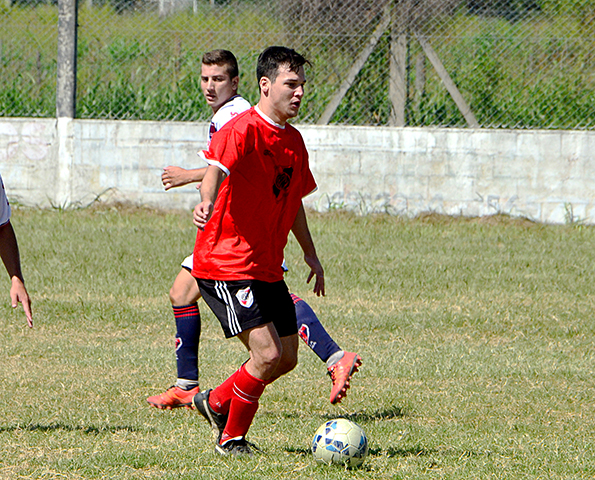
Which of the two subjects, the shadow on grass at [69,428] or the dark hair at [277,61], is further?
the shadow on grass at [69,428]

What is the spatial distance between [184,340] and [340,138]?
7.44 metres

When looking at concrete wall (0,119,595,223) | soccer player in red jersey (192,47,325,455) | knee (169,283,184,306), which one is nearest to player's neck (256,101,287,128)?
soccer player in red jersey (192,47,325,455)

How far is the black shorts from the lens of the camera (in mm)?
4082

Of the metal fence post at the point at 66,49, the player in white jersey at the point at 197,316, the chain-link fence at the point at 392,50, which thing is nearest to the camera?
the player in white jersey at the point at 197,316

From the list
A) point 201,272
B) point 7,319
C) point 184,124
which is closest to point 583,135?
point 184,124

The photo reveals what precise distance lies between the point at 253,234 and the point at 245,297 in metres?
0.32

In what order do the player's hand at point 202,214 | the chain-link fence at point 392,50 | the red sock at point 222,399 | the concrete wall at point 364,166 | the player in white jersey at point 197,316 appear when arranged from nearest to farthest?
the player's hand at point 202,214
the red sock at point 222,399
the player in white jersey at point 197,316
the concrete wall at point 364,166
the chain-link fence at point 392,50

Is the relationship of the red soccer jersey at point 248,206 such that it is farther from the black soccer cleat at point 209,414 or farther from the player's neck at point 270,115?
the black soccer cleat at point 209,414

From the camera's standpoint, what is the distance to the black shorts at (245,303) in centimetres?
408

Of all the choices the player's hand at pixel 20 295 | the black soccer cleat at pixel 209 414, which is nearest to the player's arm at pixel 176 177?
the player's hand at pixel 20 295

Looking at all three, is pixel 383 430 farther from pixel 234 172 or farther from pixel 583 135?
pixel 583 135

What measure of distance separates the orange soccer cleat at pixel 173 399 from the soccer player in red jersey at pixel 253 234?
92 centimetres

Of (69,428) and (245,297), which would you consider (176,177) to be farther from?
(69,428)

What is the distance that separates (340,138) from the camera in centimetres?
1232
